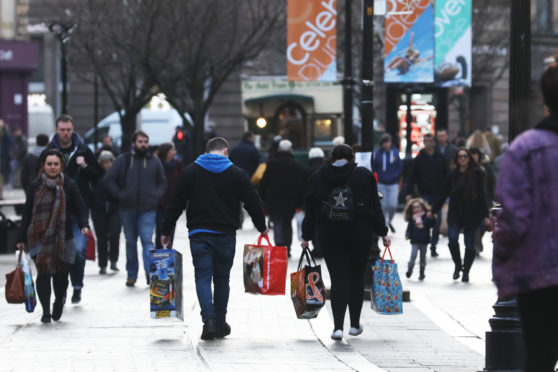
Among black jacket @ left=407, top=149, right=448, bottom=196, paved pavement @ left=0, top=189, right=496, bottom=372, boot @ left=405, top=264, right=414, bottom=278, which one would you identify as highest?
black jacket @ left=407, top=149, right=448, bottom=196

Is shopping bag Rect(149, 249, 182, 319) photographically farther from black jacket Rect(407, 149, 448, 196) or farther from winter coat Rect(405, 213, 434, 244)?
black jacket Rect(407, 149, 448, 196)

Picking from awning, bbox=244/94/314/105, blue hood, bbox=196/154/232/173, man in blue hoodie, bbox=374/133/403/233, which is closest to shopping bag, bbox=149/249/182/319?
blue hood, bbox=196/154/232/173

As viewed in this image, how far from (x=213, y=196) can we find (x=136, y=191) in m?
4.06

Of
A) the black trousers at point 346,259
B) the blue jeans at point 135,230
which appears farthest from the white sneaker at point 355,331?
the blue jeans at point 135,230

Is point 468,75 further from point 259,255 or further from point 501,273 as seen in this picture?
point 501,273

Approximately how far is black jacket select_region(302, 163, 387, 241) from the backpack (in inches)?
2.3

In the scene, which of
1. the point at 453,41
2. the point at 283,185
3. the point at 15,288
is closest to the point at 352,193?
the point at 15,288

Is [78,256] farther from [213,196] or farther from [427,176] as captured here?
[427,176]

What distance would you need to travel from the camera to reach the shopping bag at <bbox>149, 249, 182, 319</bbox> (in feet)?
32.6

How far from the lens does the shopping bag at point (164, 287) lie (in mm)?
9930

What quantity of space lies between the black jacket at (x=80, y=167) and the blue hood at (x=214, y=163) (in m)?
2.90

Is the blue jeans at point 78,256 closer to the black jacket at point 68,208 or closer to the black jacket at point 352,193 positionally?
the black jacket at point 68,208

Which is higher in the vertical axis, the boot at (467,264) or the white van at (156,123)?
the white van at (156,123)

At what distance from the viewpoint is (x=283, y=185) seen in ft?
55.7
